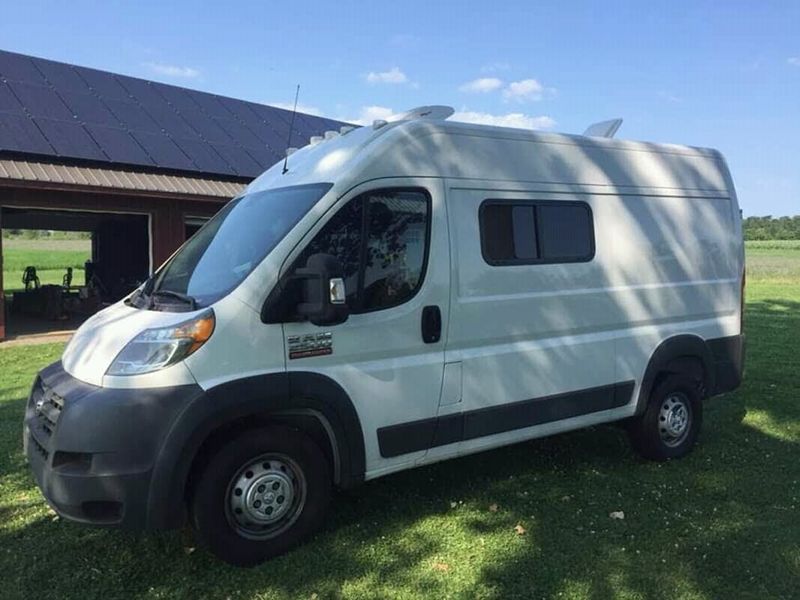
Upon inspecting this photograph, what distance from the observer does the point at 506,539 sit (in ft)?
13.5

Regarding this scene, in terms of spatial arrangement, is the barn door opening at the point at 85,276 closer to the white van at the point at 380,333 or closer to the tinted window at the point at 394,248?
the white van at the point at 380,333

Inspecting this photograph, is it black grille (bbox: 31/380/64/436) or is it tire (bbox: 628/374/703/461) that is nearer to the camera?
black grille (bbox: 31/380/64/436)

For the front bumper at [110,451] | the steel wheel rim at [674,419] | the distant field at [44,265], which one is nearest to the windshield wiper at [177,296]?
the front bumper at [110,451]

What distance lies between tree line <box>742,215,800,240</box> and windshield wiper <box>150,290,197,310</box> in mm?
91608

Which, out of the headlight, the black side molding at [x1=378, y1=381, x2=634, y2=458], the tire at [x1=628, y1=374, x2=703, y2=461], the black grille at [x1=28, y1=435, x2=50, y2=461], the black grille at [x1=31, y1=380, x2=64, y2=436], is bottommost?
the tire at [x1=628, y1=374, x2=703, y2=461]

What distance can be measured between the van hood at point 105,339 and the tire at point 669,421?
373 cm

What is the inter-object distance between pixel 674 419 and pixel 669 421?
0.22 ft


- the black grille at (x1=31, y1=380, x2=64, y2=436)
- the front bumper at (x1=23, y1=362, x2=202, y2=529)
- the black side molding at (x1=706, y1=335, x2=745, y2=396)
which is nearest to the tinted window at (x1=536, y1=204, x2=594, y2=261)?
the black side molding at (x1=706, y1=335, x2=745, y2=396)

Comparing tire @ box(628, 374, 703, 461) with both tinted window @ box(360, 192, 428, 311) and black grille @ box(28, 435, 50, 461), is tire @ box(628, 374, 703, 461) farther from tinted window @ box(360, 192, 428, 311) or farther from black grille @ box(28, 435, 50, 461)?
black grille @ box(28, 435, 50, 461)

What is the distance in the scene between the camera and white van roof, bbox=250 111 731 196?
4.18m

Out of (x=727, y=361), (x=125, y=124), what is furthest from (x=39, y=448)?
(x=125, y=124)

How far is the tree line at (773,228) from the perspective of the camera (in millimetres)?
86562

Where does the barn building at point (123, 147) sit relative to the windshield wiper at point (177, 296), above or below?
above

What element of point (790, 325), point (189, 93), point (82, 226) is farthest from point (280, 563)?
point (82, 226)
